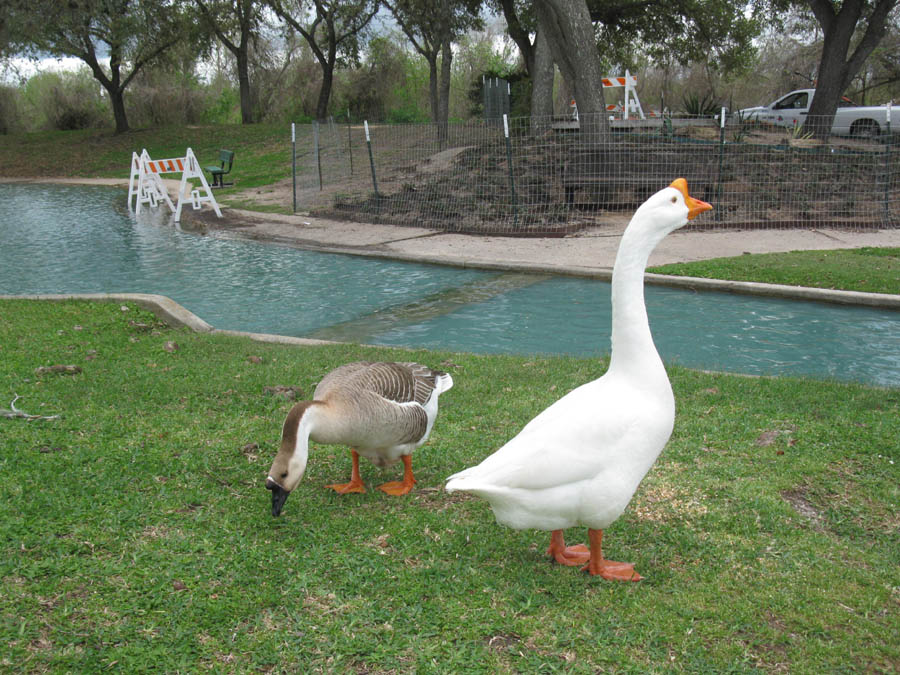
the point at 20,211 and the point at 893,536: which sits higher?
the point at 20,211

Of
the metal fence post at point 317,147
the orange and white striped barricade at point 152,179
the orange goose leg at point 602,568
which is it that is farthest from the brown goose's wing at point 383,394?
the orange and white striped barricade at point 152,179

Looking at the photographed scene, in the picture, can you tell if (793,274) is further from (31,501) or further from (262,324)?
(31,501)

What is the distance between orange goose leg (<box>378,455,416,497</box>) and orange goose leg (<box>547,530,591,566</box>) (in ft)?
3.43

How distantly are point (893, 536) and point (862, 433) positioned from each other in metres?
1.26

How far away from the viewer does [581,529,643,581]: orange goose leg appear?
3330mm

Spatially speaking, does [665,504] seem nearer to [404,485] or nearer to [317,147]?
[404,485]

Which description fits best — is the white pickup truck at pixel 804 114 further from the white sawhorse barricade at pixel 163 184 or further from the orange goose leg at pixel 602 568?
the orange goose leg at pixel 602 568

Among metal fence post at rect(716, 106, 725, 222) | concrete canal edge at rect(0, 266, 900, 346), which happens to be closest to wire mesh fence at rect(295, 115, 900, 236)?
metal fence post at rect(716, 106, 725, 222)

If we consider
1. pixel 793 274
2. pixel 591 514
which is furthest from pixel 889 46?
pixel 591 514

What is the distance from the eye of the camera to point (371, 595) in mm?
3277

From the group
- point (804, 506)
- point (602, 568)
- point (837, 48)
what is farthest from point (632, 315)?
point (837, 48)

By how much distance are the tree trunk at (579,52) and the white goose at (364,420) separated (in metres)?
12.0

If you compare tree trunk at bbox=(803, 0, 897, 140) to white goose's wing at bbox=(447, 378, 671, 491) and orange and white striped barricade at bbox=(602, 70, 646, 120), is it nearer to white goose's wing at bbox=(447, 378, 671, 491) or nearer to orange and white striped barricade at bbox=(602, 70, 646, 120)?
orange and white striped barricade at bbox=(602, 70, 646, 120)

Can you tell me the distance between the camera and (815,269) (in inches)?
385
